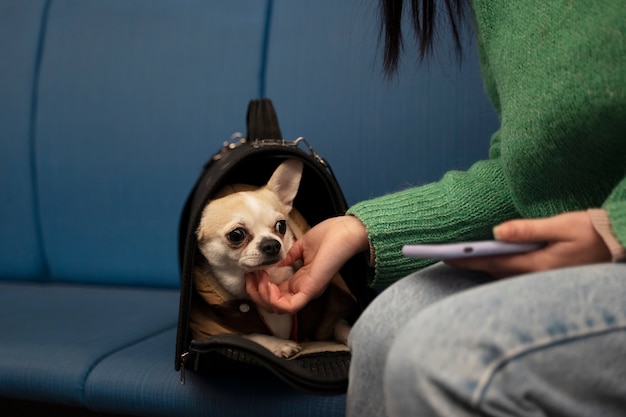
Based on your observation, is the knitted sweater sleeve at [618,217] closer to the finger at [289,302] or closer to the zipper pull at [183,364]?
the finger at [289,302]

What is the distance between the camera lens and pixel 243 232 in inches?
46.8

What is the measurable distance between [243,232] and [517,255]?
0.62 m

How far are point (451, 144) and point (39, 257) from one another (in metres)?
1.26

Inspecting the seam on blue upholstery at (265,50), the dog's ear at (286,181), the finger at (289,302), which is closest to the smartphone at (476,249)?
the finger at (289,302)

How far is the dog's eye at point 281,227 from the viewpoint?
124cm

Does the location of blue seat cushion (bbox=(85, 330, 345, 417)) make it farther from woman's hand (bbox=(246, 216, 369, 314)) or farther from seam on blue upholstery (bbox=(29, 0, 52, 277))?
seam on blue upholstery (bbox=(29, 0, 52, 277))

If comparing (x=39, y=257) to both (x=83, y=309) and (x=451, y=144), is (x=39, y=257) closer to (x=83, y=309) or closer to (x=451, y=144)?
(x=83, y=309)

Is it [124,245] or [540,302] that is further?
[124,245]

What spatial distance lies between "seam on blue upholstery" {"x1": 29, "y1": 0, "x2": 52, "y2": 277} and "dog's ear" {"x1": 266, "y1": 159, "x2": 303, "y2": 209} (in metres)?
0.97

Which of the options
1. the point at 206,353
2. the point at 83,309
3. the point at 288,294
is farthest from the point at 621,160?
the point at 83,309

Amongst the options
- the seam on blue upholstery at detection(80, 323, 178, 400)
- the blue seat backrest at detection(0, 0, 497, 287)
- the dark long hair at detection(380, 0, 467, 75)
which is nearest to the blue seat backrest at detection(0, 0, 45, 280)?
Answer: the blue seat backrest at detection(0, 0, 497, 287)

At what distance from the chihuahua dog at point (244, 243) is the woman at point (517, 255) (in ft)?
0.31

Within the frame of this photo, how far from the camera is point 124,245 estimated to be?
5.89 ft

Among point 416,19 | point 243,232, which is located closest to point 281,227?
point 243,232
